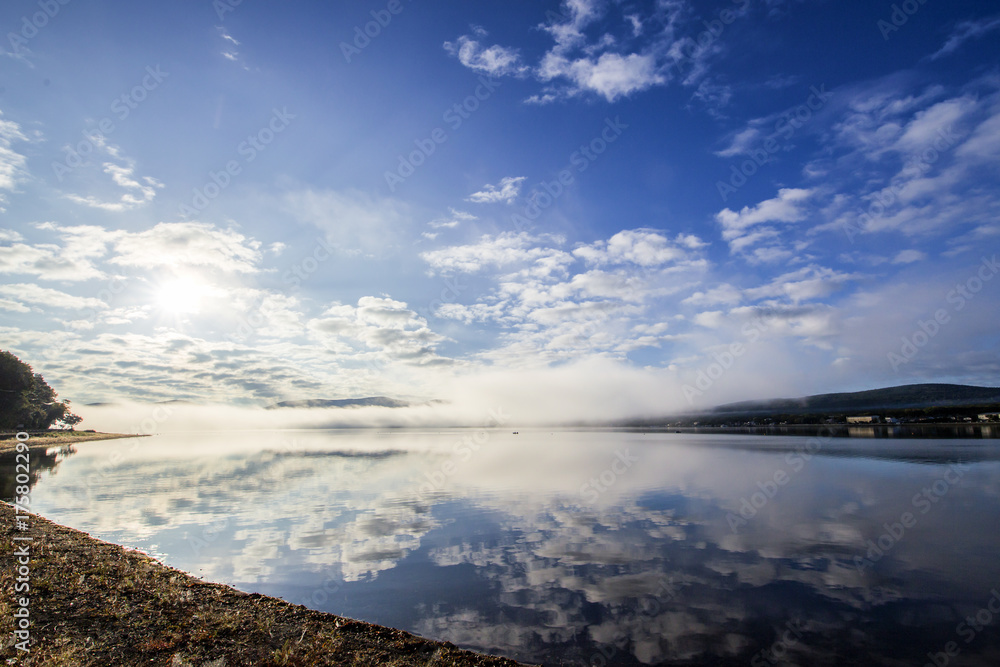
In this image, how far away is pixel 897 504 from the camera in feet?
106

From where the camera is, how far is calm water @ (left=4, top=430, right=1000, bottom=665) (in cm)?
1365

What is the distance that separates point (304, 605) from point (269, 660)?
489cm

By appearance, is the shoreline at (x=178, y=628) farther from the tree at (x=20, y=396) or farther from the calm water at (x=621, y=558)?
the tree at (x=20, y=396)

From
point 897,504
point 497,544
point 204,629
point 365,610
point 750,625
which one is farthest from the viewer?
point 897,504

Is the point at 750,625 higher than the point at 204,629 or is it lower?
lower

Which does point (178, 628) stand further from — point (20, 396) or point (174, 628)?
point (20, 396)

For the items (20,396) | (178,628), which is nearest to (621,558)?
(178,628)

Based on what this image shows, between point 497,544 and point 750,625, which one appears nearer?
point 750,625

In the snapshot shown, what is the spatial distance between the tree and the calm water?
91.8m

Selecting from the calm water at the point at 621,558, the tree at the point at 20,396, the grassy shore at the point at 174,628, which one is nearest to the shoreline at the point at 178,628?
the grassy shore at the point at 174,628

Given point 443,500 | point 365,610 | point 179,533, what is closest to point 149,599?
point 365,610

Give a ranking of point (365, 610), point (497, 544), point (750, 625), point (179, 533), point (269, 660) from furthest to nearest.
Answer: point (179, 533) → point (497, 544) → point (365, 610) → point (750, 625) → point (269, 660)

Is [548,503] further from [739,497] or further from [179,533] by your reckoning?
[179,533]

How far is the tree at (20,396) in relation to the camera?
104 meters
